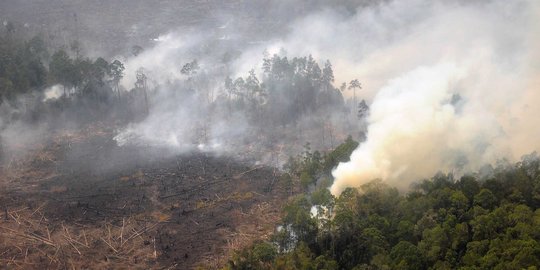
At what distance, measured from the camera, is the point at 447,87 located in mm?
85688

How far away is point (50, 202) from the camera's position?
71.8 meters

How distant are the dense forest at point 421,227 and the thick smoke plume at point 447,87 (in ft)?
→ 21.0

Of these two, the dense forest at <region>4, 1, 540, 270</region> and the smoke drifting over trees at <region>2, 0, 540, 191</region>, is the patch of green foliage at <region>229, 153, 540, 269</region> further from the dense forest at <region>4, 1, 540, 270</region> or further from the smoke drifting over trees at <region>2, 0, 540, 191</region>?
the smoke drifting over trees at <region>2, 0, 540, 191</region>

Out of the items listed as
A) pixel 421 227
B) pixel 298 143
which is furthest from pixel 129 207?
pixel 421 227

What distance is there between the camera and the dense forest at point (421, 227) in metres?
46.7

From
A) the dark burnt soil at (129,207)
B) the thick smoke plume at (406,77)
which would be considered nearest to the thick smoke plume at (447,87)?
the thick smoke plume at (406,77)

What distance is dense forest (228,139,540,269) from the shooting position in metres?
46.7

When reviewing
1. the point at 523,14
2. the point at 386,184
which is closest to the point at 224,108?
the point at 386,184

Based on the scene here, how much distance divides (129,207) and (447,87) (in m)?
49.9

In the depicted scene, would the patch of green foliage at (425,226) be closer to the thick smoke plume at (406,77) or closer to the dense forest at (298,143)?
the dense forest at (298,143)

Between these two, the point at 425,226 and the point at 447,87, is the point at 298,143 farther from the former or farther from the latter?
the point at 425,226

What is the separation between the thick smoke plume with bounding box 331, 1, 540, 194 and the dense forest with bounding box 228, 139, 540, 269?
640 cm

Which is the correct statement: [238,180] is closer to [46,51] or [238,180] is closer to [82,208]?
[82,208]

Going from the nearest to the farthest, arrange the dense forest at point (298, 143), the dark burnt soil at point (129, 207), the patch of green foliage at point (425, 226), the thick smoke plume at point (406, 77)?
the patch of green foliage at point (425, 226) < the dense forest at point (298, 143) < the dark burnt soil at point (129, 207) < the thick smoke plume at point (406, 77)
